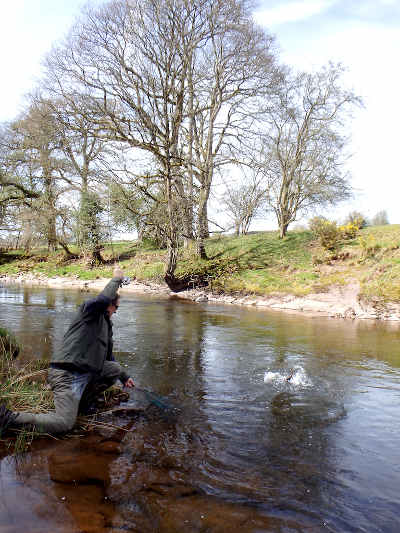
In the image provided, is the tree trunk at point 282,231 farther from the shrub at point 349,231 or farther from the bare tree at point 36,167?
the bare tree at point 36,167

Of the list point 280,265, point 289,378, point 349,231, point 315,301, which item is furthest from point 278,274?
point 289,378

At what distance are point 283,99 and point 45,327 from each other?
17241 millimetres

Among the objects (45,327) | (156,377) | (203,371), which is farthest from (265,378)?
(45,327)

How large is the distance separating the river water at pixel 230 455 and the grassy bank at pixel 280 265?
834cm

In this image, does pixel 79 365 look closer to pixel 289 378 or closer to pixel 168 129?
pixel 289 378

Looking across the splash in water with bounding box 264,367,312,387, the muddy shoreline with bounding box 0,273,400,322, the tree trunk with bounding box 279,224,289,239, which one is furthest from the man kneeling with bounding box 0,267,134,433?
the tree trunk with bounding box 279,224,289,239

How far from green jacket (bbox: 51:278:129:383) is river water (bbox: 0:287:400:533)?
0.73 m

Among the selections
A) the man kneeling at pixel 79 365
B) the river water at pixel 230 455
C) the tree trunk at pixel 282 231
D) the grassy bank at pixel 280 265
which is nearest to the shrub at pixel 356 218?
the grassy bank at pixel 280 265

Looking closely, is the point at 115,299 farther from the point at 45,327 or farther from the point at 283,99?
the point at 283,99

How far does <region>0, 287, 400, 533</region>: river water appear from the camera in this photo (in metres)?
2.94

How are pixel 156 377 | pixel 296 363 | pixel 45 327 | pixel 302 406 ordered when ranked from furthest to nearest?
pixel 45 327 → pixel 296 363 → pixel 156 377 → pixel 302 406

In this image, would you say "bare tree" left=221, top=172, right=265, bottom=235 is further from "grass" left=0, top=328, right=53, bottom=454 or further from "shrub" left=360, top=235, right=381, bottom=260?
"grass" left=0, top=328, right=53, bottom=454

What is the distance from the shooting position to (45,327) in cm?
1021

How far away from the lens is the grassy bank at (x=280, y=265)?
53.2 feet
